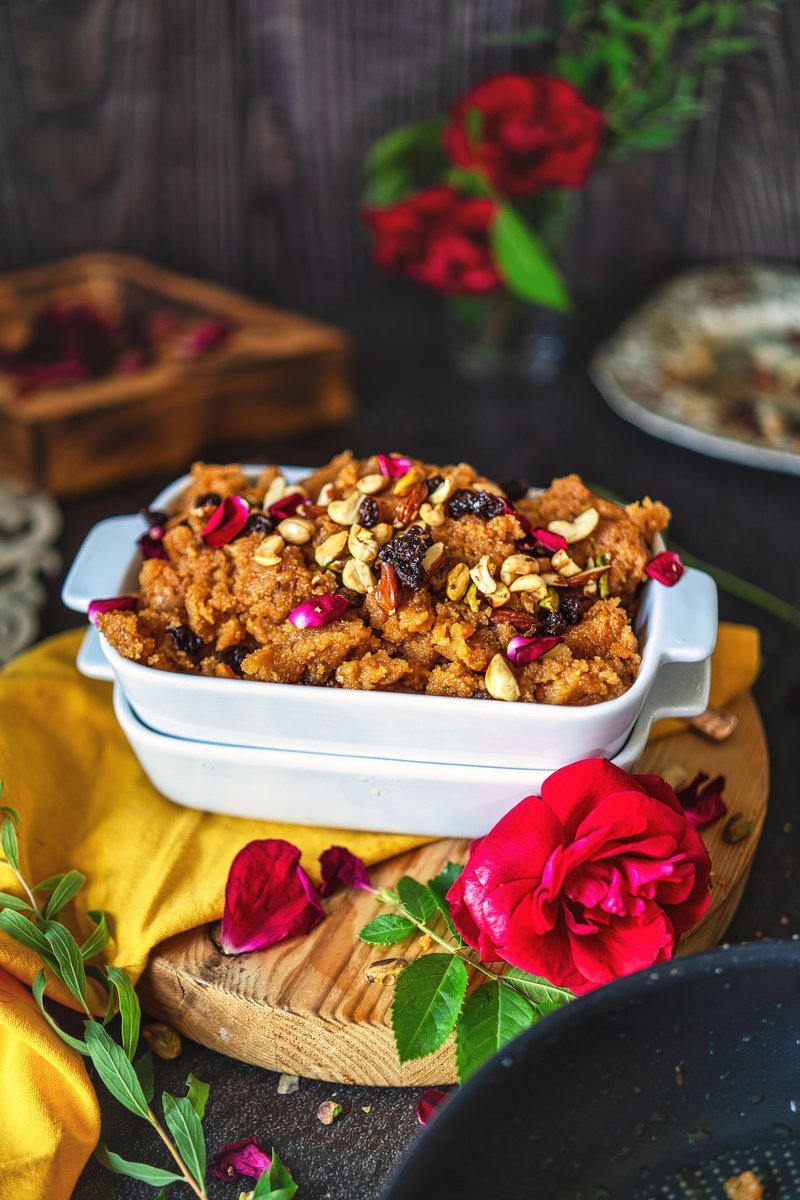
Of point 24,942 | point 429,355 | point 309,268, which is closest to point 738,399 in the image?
point 429,355

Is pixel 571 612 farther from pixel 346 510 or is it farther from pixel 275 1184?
pixel 275 1184

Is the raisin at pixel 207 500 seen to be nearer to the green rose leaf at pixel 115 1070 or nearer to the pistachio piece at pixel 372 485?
the pistachio piece at pixel 372 485

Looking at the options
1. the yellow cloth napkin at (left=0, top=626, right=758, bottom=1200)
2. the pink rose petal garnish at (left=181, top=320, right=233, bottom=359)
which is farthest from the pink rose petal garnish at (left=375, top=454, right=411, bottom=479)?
the pink rose petal garnish at (left=181, top=320, right=233, bottom=359)

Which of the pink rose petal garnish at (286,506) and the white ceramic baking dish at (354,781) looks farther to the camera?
the pink rose petal garnish at (286,506)

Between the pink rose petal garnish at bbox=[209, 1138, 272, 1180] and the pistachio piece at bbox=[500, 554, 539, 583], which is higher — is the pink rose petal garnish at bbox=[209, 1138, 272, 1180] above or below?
below

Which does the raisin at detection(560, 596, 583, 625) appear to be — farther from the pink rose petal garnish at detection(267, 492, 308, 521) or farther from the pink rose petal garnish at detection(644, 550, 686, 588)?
the pink rose petal garnish at detection(267, 492, 308, 521)

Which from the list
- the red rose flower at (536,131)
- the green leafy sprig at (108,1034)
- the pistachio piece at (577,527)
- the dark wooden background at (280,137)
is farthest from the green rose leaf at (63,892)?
the dark wooden background at (280,137)
